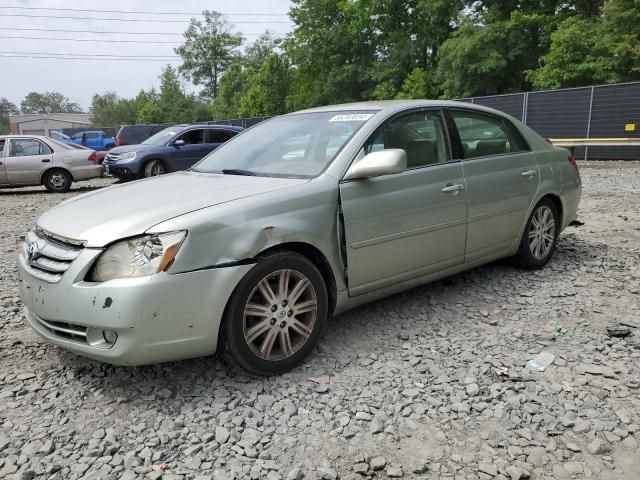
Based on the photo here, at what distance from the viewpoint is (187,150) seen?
1370 centimetres

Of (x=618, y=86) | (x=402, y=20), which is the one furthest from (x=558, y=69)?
(x=402, y=20)

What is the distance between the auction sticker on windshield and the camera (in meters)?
3.73

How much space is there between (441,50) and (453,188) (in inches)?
1136

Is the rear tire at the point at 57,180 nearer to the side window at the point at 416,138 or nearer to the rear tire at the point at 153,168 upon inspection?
the rear tire at the point at 153,168

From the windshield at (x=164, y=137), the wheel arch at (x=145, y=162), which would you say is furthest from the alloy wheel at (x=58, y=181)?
the windshield at (x=164, y=137)

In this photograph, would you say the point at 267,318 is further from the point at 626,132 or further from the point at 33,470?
the point at 626,132

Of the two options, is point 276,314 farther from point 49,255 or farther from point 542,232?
point 542,232

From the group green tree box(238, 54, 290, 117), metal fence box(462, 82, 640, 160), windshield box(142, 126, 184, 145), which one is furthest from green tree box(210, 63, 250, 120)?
windshield box(142, 126, 184, 145)

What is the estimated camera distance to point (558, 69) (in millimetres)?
23219

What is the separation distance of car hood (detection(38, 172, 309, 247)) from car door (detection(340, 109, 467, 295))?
485 mm

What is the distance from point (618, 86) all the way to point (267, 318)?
16224 millimetres

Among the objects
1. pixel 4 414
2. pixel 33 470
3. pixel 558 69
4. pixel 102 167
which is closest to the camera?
pixel 33 470

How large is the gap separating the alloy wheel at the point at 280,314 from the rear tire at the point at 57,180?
11364 mm

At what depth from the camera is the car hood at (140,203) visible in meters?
2.74
